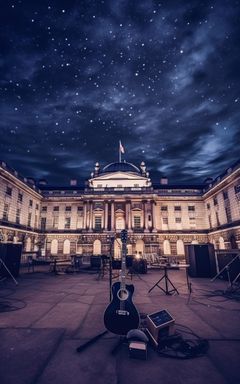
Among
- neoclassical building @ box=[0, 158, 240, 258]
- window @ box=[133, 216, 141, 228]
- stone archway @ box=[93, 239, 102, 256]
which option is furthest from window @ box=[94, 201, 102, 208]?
window @ box=[133, 216, 141, 228]

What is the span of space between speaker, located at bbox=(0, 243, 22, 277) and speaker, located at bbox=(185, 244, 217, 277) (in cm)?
1081

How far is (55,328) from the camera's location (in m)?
4.15

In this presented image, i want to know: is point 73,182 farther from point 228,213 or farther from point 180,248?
Answer: point 228,213

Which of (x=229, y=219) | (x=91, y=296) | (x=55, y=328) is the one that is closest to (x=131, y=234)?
(x=229, y=219)

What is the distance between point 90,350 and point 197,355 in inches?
65.6

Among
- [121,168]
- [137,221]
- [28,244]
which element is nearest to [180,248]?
[137,221]

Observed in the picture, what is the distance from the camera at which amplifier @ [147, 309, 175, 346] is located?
3367 mm

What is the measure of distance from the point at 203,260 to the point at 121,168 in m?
32.0

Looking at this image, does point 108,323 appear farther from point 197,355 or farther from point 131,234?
point 131,234

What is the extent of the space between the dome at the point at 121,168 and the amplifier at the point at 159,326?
1533 inches

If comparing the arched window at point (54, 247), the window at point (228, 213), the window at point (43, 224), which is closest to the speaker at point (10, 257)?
the arched window at point (54, 247)

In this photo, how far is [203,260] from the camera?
1250 centimetres

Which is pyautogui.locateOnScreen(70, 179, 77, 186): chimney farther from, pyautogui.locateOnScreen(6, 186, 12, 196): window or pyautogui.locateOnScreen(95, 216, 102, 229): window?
pyautogui.locateOnScreen(6, 186, 12, 196): window

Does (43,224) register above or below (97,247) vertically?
above
